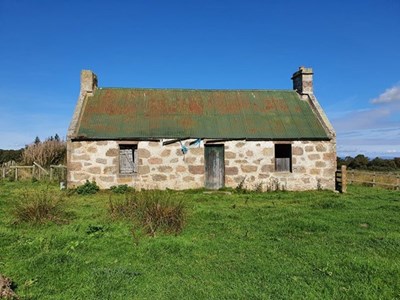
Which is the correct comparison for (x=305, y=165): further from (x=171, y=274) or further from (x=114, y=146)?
(x=171, y=274)

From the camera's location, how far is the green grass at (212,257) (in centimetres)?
498

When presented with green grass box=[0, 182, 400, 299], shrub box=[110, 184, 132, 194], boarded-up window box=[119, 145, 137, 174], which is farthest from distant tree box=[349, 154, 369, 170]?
green grass box=[0, 182, 400, 299]

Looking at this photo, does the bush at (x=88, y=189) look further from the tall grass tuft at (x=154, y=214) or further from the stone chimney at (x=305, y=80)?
the stone chimney at (x=305, y=80)

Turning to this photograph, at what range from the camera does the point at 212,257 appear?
20.8 ft

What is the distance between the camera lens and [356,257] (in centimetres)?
618

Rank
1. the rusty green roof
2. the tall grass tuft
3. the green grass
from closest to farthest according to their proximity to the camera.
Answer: the green grass < the tall grass tuft < the rusty green roof

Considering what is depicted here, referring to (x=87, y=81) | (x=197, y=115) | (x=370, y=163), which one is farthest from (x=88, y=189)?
(x=370, y=163)

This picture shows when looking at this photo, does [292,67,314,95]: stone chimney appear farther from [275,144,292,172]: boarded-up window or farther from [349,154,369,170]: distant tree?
[349,154,369,170]: distant tree

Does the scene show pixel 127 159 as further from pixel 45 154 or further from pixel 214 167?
pixel 45 154

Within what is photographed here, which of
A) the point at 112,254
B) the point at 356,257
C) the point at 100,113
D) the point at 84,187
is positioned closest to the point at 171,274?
the point at 112,254

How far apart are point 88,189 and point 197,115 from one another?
20.6ft

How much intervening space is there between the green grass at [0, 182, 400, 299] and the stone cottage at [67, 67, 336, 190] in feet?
19.3

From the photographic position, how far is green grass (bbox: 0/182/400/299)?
4980 millimetres

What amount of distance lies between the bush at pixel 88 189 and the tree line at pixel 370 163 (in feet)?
94.1
